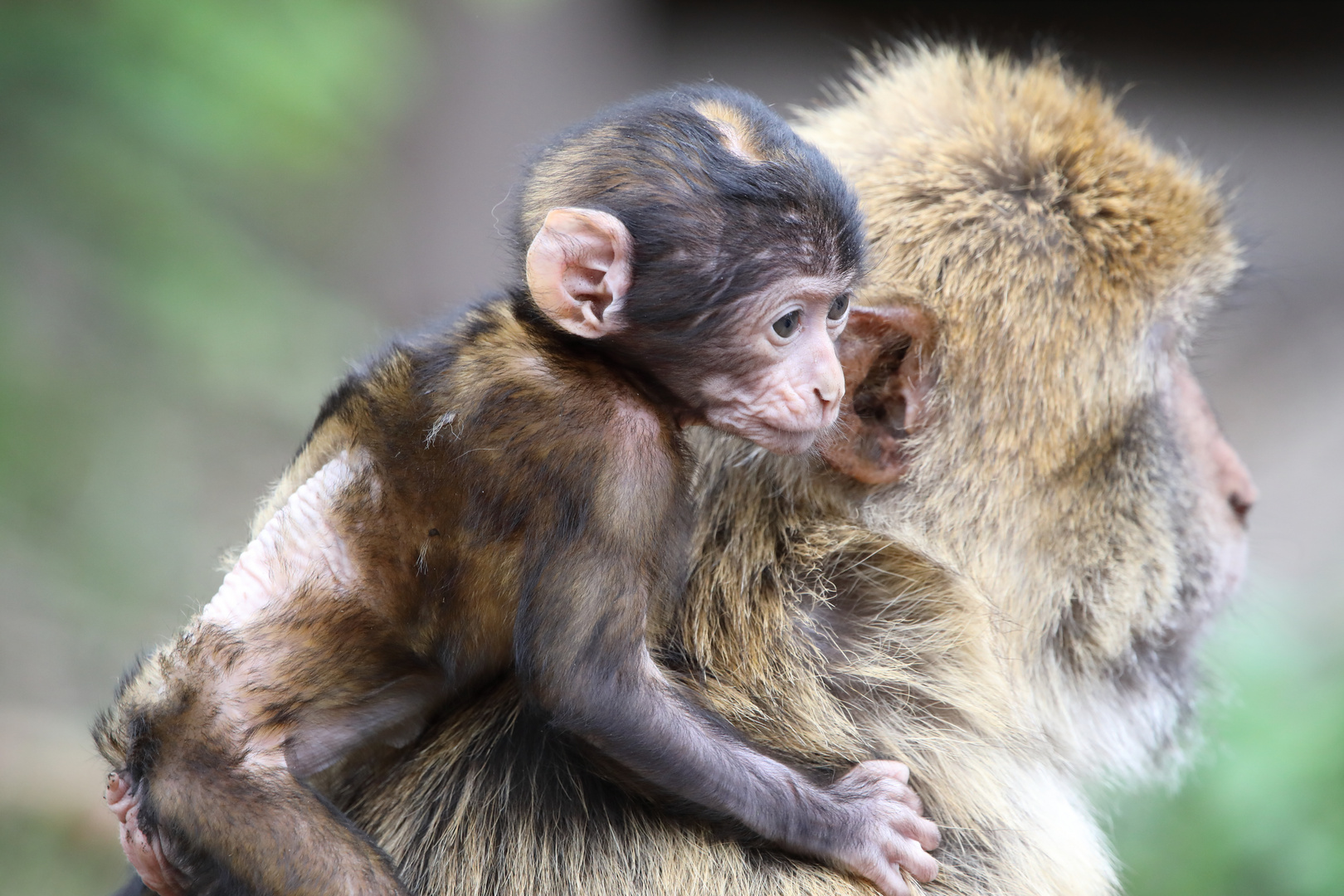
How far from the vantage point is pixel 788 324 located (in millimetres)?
2400

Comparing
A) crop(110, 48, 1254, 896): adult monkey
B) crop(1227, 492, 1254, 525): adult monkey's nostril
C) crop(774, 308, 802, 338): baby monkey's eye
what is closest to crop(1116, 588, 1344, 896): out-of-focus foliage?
crop(1227, 492, 1254, 525): adult monkey's nostril

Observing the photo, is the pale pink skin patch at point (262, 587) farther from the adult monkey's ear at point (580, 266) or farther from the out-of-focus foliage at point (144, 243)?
the out-of-focus foliage at point (144, 243)

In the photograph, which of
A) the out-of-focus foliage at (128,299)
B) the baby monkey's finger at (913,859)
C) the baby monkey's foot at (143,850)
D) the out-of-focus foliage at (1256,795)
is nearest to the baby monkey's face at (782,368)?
the baby monkey's finger at (913,859)

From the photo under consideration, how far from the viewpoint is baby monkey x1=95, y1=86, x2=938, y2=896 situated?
2.23 m

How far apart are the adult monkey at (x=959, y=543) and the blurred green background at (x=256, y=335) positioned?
689mm

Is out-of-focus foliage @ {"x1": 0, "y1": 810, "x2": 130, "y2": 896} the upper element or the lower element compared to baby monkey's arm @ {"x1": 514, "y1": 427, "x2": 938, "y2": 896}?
lower

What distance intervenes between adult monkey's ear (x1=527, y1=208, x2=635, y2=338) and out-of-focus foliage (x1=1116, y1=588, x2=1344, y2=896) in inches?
99.4

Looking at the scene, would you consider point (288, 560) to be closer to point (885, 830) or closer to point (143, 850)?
point (143, 850)

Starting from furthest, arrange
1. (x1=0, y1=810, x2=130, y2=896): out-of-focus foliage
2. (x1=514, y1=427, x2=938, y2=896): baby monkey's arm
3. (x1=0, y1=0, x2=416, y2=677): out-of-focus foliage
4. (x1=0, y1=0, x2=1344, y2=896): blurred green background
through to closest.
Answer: (x1=0, y1=810, x2=130, y2=896): out-of-focus foliage < (x1=0, y1=0, x2=416, y2=677): out-of-focus foliage < (x1=0, y1=0, x2=1344, y2=896): blurred green background < (x1=514, y1=427, x2=938, y2=896): baby monkey's arm

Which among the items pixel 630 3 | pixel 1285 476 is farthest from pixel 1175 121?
pixel 630 3

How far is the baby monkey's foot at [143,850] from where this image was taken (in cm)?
230

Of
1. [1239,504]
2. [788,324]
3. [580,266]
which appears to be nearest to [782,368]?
[788,324]

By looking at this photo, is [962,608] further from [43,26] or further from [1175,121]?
[1175,121]

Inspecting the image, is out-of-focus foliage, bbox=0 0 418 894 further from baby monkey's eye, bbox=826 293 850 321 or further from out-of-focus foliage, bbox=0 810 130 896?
baby monkey's eye, bbox=826 293 850 321
